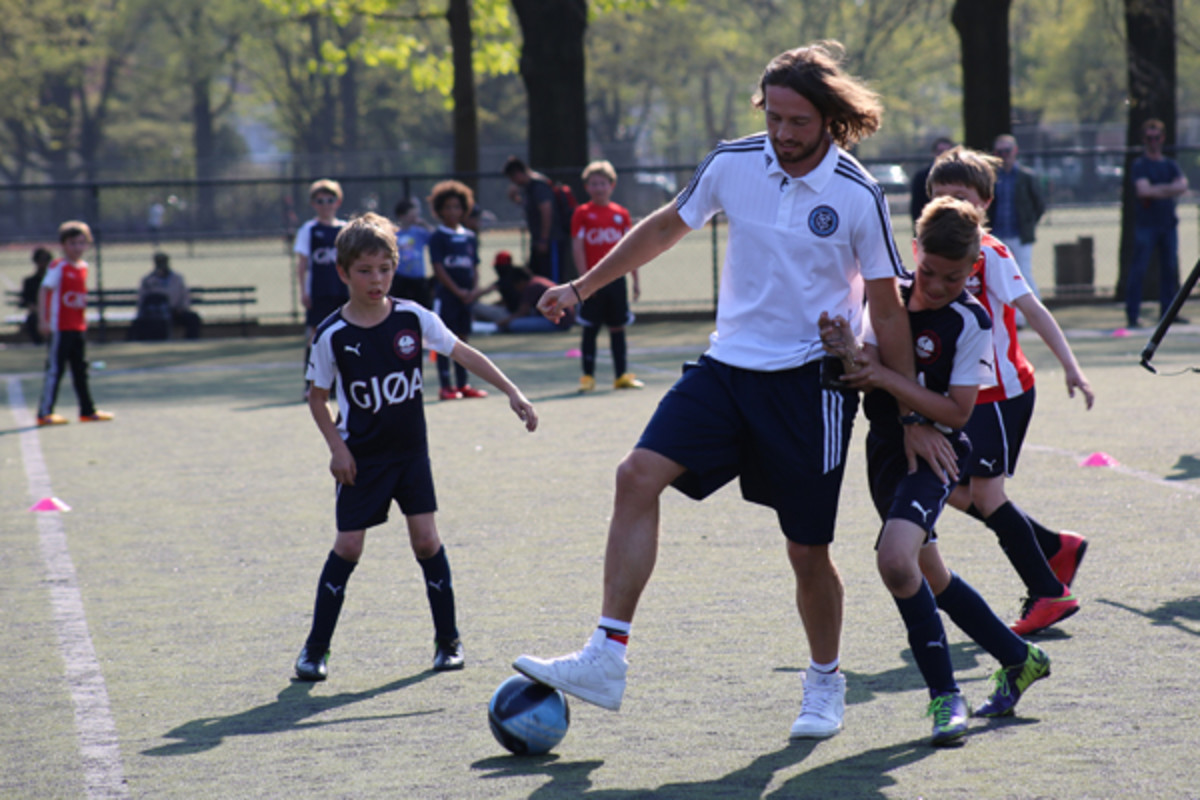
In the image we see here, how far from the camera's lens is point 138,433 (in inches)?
459

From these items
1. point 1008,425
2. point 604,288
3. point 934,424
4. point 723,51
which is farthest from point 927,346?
point 723,51

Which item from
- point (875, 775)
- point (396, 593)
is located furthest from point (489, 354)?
point (875, 775)

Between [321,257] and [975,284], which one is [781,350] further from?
[321,257]

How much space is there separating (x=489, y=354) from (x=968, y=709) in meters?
12.9

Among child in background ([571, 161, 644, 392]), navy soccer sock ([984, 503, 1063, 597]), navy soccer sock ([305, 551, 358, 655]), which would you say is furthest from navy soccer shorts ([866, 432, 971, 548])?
child in background ([571, 161, 644, 392])

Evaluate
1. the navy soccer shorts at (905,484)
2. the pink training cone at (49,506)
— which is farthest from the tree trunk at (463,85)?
the navy soccer shorts at (905,484)

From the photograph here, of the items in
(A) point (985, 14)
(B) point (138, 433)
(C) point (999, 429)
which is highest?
(A) point (985, 14)

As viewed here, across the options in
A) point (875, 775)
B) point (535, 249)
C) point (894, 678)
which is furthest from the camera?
point (535, 249)

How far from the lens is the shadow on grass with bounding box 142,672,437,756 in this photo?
437 cm

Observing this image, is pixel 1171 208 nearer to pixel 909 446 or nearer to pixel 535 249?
pixel 535 249

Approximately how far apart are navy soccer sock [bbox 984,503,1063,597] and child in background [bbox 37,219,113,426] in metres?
9.00

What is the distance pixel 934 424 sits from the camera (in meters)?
4.18

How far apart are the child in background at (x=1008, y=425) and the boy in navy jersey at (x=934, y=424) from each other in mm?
817

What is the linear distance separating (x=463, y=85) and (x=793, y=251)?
18952mm
